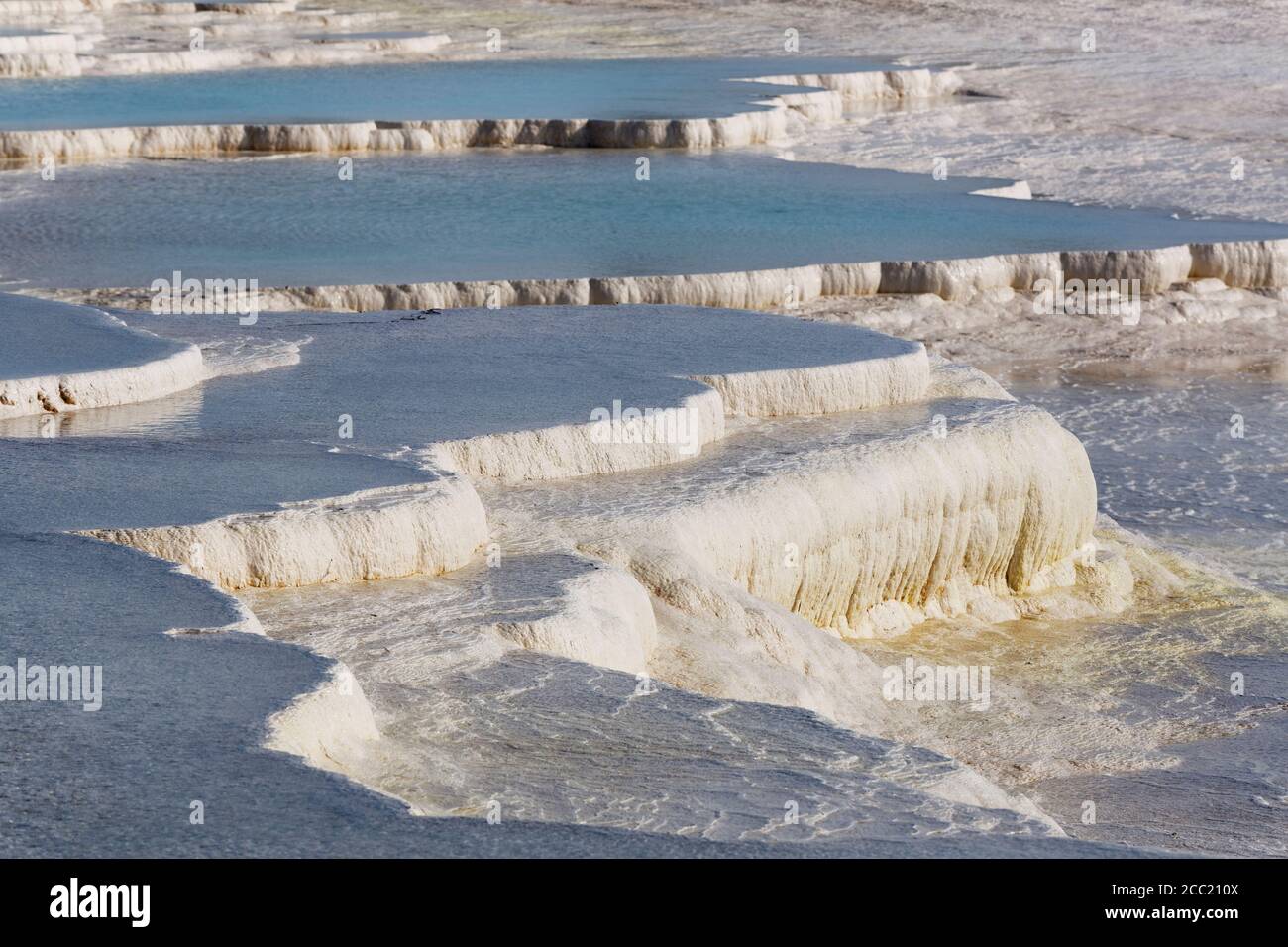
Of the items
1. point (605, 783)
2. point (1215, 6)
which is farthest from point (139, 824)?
point (1215, 6)

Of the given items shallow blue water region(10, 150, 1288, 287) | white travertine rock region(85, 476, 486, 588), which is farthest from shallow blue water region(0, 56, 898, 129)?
white travertine rock region(85, 476, 486, 588)

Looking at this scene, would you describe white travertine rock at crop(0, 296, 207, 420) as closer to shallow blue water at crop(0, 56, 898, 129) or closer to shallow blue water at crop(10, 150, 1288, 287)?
shallow blue water at crop(10, 150, 1288, 287)

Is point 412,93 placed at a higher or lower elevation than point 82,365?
higher

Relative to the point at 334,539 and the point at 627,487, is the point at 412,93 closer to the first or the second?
the point at 627,487

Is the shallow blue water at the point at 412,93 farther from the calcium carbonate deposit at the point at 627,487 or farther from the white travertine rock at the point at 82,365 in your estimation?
the white travertine rock at the point at 82,365

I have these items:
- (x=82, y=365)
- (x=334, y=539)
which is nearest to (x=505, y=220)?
(x=82, y=365)

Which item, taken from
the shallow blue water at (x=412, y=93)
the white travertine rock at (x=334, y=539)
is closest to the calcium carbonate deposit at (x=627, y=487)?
the white travertine rock at (x=334, y=539)
